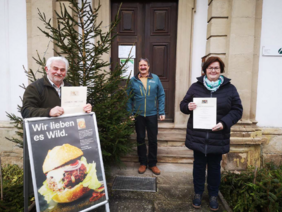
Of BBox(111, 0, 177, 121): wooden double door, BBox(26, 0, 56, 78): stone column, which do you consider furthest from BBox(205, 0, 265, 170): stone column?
BBox(26, 0, 56, 78): stone column

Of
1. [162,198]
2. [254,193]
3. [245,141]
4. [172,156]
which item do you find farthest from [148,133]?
[245,141]

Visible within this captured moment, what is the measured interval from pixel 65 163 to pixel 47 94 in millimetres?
769

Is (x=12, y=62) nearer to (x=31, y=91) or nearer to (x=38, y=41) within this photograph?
(x=38, y=41)

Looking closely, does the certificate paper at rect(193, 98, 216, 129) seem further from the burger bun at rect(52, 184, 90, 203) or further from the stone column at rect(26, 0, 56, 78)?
the stone column at rect(26, 0, 56, 78)

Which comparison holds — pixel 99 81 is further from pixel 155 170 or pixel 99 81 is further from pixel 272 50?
pixel 272 50

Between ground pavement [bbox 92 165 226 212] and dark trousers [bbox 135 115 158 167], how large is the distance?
306 millimetres

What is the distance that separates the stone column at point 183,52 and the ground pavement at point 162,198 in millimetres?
1382

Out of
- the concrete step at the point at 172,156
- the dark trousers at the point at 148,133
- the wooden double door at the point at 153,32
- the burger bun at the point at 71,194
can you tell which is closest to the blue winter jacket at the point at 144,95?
the dark trousers at the point at 148,133

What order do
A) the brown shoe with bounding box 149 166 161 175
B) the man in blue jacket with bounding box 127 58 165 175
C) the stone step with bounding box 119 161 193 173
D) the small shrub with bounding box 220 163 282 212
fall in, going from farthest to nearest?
the stone step with bounding box 119 161 193 173 < the brown shoe with bounding box 149 166 161 175 < the man in blue jacket with bounding box 127 58 165 175 < the small shrub with bounding box 220 163 282 212

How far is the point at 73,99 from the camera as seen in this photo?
201 cm

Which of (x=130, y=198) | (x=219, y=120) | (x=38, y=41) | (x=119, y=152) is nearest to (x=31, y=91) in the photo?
(x=119, y=152)

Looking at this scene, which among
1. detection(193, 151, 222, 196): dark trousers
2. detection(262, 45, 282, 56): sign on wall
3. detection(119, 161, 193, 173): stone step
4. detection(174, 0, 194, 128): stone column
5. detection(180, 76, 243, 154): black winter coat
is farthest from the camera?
detection(174, 0, 194, 128): stone column

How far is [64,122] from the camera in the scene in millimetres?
1979

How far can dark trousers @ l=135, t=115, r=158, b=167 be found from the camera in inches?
136
